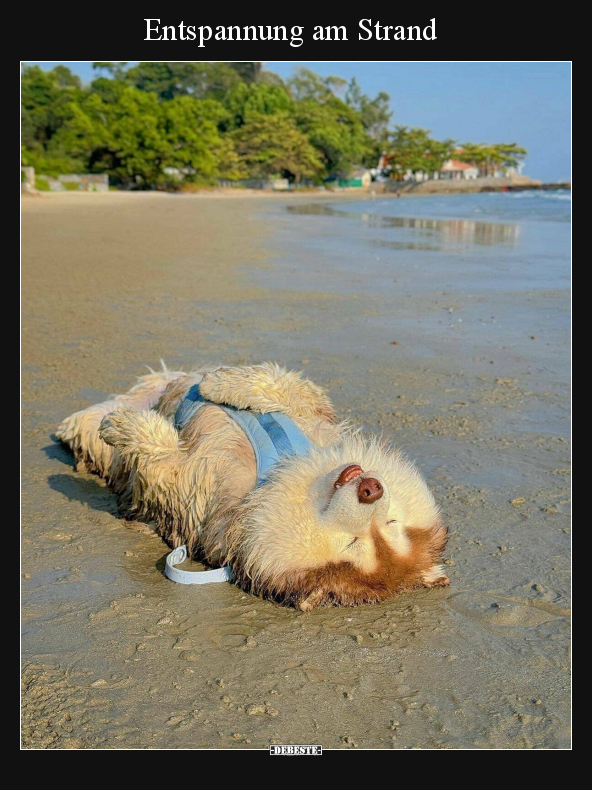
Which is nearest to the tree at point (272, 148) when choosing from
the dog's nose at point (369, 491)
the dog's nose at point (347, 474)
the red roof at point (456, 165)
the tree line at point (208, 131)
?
the tree line at point (208, 131)

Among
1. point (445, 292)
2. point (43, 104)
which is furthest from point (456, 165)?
point (445, 292)

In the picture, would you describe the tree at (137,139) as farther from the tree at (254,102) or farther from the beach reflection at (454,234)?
the beach reflection at (454,234)

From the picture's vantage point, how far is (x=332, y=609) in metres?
3.54

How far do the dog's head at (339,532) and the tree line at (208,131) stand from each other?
49.6m

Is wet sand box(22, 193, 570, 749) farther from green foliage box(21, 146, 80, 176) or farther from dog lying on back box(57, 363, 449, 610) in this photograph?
green foliage box(21, 146, 80, 176)

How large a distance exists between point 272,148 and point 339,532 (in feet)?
295

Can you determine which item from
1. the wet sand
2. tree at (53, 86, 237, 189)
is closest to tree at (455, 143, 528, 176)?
tree at (53, 86, 237, 189)

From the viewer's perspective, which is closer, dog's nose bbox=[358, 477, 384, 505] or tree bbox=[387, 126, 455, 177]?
dog's nose bbox=[358, 477, 384, 505]

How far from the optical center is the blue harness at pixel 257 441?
3.72 m

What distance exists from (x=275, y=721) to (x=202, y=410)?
1941 mm

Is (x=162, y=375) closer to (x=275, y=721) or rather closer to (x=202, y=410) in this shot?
(x=202, y=410)

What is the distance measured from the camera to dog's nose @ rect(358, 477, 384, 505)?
3.20 meters

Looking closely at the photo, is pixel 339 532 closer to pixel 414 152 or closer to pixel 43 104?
pixel 43 104

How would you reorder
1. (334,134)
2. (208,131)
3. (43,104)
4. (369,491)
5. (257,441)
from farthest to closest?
1. (334,134)
2. (208,131)
3. (43,104)
4. (257,441)
5. (369,491)
